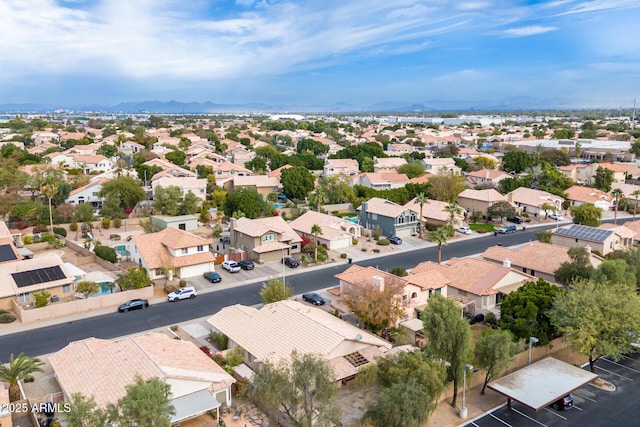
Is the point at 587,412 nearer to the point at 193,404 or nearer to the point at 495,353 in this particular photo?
the point at 495,353

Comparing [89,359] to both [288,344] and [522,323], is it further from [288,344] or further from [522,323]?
[522,323]

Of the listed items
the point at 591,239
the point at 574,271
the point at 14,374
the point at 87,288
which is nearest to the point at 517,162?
the point at 591,239

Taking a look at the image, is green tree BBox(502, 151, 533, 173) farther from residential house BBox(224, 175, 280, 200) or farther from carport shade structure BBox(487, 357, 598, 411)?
carport shade structure BBox(487, 357, 598, 411)

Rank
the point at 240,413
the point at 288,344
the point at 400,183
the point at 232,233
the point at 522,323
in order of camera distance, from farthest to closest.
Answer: the point at 400,183
the point at 232,233
the point at 522,323
the point at 288,344
the point at 240,413

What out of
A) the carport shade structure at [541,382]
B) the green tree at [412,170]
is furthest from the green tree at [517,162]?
the carport shade structure at [541,382]

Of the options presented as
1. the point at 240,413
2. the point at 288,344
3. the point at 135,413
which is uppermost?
the point at 135,413

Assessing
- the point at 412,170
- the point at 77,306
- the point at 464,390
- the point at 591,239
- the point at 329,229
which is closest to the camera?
the point at 464,390

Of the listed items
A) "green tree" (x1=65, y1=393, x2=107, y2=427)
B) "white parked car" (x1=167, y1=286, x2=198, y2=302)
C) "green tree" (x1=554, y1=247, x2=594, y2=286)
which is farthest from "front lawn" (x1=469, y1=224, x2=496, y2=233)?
"green tree" (x1=65, y1=393, x2=107, y2=427)

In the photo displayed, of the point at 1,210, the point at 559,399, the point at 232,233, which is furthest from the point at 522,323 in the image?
the point at 1,210
